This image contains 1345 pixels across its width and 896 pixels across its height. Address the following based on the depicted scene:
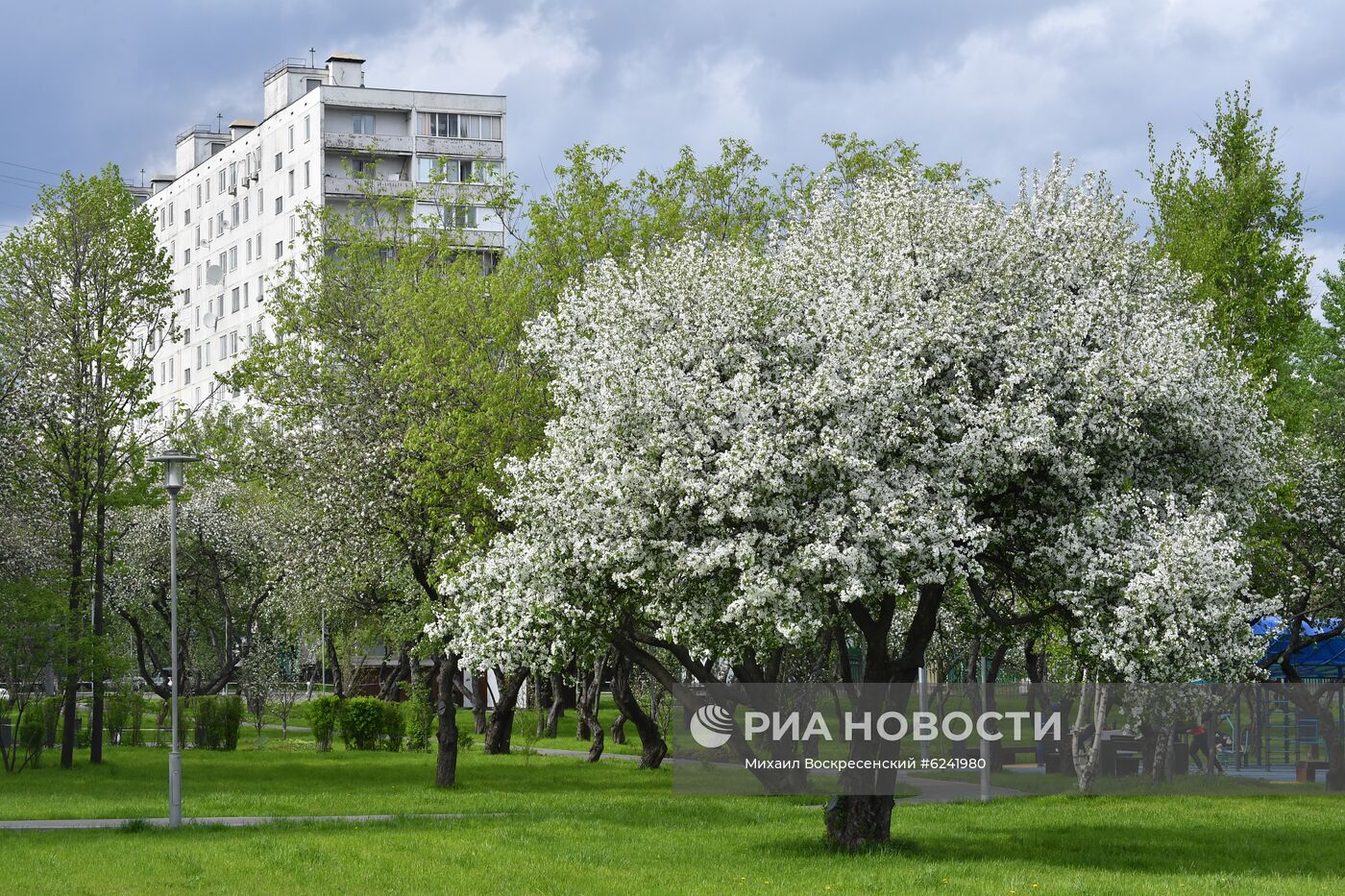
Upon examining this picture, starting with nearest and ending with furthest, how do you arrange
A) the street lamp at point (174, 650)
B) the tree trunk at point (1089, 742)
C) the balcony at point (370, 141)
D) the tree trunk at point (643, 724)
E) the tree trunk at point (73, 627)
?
the street lamp at point (174, 650), the tree trunk at point (1089, 742), the tree trunk at point (73, 627), the tree trunk at point (643, 724), the balcony at point (370, 141)

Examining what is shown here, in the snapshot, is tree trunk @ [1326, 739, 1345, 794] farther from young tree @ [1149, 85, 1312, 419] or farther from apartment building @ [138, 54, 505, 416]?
apartment building @ [138, 54, 505, 416]

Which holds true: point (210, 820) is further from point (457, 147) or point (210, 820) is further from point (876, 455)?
point (457, 147)

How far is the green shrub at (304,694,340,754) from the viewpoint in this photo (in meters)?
47.5

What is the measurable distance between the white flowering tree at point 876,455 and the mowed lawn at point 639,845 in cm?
248

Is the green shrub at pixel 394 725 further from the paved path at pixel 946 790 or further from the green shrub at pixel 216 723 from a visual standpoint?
the paved path at pixel 946 790

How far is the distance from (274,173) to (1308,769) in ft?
248

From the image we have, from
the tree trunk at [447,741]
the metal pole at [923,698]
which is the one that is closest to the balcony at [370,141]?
the tree trunk at [447,741]

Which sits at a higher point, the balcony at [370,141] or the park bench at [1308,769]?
the balcony at [370,141]

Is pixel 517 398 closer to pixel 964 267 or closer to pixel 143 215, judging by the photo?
pixel 964 267

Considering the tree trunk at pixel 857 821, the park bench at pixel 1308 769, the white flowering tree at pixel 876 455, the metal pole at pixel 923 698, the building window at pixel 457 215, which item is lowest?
the park bench at pixel 1308 769

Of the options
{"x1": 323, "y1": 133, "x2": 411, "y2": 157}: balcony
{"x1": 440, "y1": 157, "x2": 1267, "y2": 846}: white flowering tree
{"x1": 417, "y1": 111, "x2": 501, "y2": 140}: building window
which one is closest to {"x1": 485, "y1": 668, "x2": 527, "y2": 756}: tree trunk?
{"x1": 440, "y1": 157, "x2": 1267, "y2": 846}: white flowering tree

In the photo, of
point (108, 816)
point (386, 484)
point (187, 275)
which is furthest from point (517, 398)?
point (187, 275)

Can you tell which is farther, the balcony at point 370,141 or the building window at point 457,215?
the balcony at point 370,141
